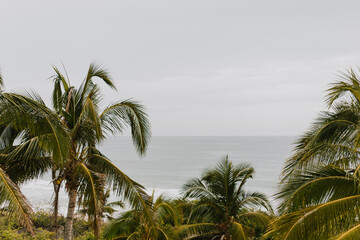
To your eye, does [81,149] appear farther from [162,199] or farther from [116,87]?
[162,199]

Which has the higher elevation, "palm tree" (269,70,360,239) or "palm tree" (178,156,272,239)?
"palm tree" (269,70,360,239)

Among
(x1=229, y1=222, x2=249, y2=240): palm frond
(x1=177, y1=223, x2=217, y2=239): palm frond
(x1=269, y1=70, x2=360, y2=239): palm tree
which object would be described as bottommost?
(x1=177, y1=223, x2=217, y2=239): palm frond

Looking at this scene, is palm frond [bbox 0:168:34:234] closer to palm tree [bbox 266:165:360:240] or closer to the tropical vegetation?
the tropical vegetation

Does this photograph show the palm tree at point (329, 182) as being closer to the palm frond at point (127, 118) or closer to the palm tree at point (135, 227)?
the palm frond at point (127, 118)

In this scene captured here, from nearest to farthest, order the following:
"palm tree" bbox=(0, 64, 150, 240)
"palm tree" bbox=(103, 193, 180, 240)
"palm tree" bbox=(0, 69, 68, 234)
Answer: "palm tree" bbox=(0, 69, 68, 234) < "palm tree" bbox=(0, 64, 150, 240) < "palm tree" bbox=(103, 193, 180, 240)

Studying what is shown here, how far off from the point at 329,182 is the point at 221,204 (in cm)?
590

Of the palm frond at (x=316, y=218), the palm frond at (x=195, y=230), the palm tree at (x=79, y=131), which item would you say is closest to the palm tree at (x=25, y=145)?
the palm tree at (x=79, y=131)

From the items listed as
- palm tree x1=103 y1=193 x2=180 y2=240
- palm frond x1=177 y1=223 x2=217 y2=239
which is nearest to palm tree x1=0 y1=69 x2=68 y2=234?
palm tree x1=103 y1=193 x2=180 y2=240

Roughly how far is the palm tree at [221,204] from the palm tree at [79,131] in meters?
3.24

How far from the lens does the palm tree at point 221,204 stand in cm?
1058

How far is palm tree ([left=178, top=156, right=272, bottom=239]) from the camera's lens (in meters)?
10.6

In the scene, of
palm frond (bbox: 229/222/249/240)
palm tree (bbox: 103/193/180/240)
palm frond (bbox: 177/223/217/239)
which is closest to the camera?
palm frond (bbox: 229/222/249/240)

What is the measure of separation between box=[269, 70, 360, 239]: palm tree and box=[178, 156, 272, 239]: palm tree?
3712mm

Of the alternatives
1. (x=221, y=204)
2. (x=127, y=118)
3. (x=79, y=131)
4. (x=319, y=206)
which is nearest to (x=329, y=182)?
(x=319, y=206)
